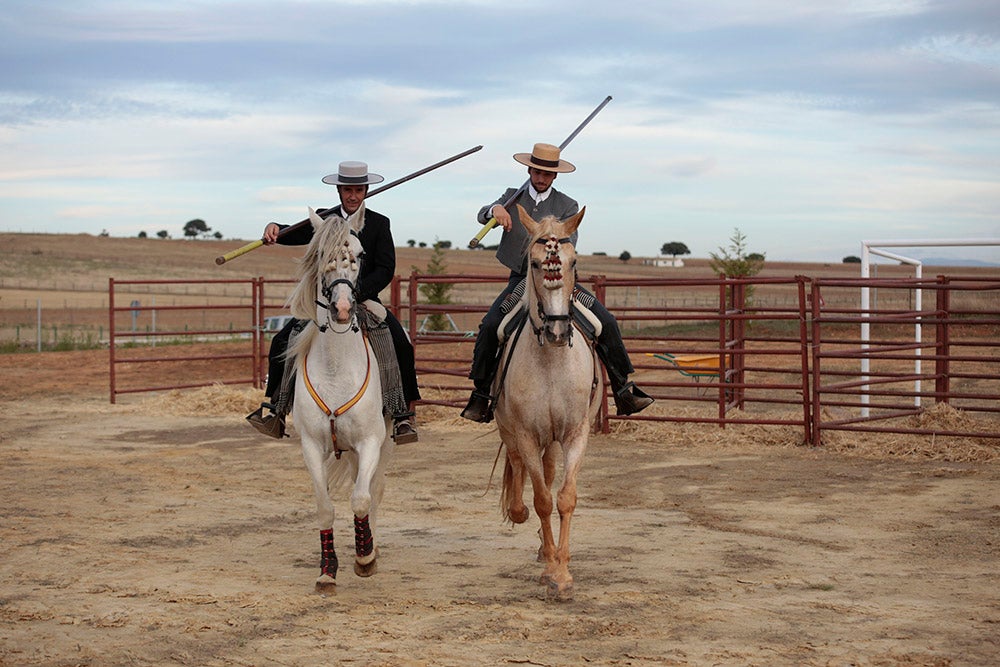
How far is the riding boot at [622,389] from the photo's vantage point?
6.80 metres

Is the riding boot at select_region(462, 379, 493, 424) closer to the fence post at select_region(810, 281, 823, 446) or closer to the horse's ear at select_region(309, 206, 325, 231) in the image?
the horse's ear at select_region(309, 206, 325, 231)

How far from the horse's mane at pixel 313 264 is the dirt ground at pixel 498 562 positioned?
5.07 feet

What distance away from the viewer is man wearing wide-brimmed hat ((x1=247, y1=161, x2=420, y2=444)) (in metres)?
6.48

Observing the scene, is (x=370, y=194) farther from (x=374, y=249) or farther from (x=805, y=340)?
(x=805, y=340)

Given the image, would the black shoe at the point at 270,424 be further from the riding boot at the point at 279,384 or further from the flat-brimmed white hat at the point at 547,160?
the flat-brimmed white hat at the point at 547,160

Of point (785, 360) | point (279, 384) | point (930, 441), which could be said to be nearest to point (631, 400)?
point (279, 384)

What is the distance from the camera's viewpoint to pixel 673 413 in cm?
1426

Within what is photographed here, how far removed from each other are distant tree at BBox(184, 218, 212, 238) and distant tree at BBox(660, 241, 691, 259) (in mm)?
47189

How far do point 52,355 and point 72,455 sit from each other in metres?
13.6

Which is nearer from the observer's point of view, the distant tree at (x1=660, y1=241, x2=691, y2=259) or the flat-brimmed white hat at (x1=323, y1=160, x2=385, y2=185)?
the flat-brimmed white hat at (x1=323, y1=160, x2=385, y2=185)

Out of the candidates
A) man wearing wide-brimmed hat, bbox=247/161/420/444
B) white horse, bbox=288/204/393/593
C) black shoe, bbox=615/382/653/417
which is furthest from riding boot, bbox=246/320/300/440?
black shoe, bbox=615/382/653/417

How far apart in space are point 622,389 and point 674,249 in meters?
106

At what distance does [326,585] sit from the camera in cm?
595

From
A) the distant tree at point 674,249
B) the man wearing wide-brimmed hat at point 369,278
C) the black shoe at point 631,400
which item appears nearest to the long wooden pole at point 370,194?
the man wearing wide-brimmed hat at point 369,278
